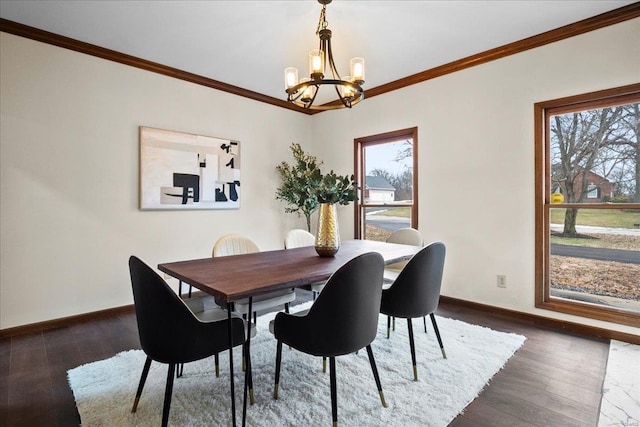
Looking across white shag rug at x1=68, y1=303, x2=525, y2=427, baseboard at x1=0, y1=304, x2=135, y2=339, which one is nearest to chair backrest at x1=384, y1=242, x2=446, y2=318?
white shag rug at x1=68, y1=303, x2=525, y2=427

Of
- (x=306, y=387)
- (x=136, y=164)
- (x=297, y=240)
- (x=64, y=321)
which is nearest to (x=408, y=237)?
(x=297, y=240)

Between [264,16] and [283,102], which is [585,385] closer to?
[264,16]

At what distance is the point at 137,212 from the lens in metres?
3.33

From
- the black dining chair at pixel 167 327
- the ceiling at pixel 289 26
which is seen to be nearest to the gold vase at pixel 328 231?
the black dining chair at pixel 167 327

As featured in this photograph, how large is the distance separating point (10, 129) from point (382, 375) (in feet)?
11.4

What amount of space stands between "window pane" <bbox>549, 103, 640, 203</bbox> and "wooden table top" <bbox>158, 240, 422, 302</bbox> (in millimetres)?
1671

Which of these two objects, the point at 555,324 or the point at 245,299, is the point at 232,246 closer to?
the point at 245,299

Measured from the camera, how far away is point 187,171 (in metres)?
3.61

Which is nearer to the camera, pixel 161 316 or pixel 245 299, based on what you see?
pixel 161 316

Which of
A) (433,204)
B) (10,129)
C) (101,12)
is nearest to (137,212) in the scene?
(10,129)

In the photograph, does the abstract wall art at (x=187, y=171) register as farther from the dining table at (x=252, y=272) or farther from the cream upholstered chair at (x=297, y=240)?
the dining table at (x=252, y=272)

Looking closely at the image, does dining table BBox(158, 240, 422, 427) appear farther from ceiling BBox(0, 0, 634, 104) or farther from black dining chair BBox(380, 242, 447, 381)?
ceiling BBox(0, 0, 634, 104)

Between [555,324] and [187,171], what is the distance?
394 centimetres

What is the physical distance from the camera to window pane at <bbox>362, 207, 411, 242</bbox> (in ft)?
13.2
